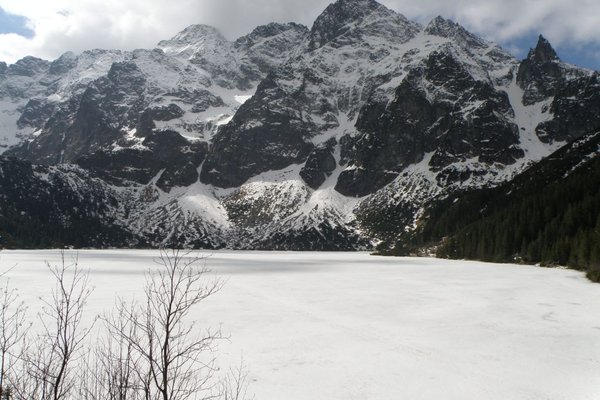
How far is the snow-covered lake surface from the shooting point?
14.3 metres

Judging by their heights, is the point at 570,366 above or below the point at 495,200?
below

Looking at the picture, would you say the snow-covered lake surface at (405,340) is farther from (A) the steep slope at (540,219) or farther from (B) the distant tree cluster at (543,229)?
(A) the steep slope at (540,219)

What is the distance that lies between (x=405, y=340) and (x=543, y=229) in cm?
8200

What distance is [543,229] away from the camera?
3526 inches

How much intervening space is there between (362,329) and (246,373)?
8.06 meters

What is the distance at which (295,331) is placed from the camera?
20.8 metres

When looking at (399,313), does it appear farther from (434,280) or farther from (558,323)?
Result: (434,280)

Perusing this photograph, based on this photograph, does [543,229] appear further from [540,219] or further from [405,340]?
[405,340]

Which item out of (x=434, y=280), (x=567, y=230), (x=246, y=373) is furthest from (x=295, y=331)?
(x=567, y=230)

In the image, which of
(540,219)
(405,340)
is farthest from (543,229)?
(405,340)

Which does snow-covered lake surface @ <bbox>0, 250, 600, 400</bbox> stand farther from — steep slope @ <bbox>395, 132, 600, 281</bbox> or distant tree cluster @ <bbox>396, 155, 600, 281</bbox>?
steep slope @ <bbox>395, 132, 600, 281</bbox>

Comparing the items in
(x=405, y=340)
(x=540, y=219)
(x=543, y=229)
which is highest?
(x=540, y=219)

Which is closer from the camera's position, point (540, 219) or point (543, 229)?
point (543, 229)

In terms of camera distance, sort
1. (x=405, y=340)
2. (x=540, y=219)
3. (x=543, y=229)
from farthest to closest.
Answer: (x=540, y=219), (x=543, y=229), (x=405, y=340)
